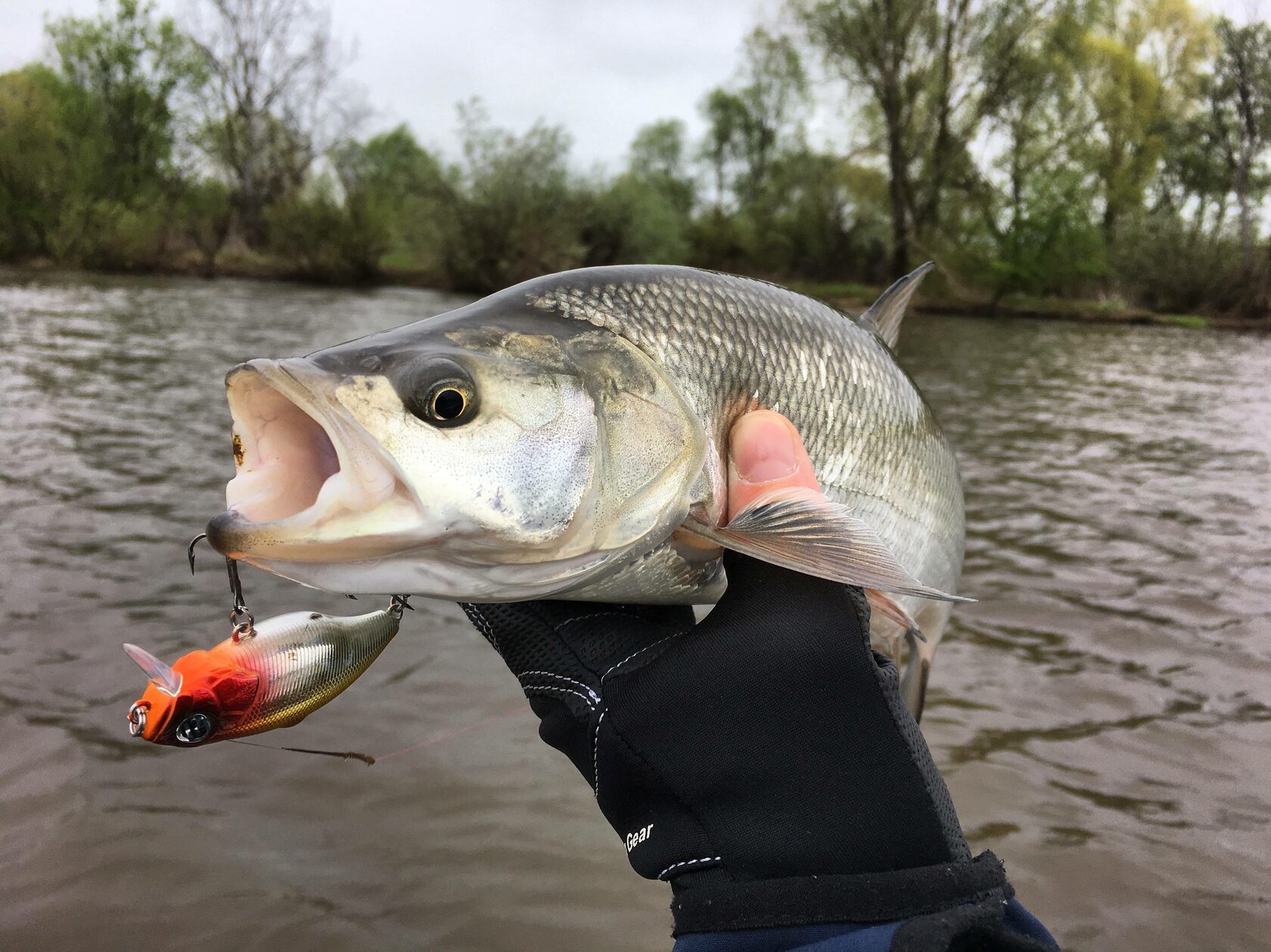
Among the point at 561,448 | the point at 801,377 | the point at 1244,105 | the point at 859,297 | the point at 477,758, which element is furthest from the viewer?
the point at 1244,105

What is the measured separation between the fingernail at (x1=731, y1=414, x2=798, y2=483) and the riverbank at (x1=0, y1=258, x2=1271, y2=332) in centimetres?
2707

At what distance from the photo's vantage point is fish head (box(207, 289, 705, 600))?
56.2 inches

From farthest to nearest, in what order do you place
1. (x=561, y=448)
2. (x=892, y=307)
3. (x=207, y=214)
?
(x=207, y=214)
(x=892, y=307)
(x=561, y=448)

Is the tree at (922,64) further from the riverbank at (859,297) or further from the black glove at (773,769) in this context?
the black glove at (773,769)

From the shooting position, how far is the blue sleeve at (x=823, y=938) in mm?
1380

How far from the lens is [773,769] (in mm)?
1642

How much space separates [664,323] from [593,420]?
0.38m

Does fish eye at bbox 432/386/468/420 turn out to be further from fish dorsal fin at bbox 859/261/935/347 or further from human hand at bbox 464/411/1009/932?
fish dorsal fin at bbox 859/261/935/347

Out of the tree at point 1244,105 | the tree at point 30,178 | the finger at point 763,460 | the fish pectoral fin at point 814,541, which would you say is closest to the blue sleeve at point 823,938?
the fish pectoral fin at point 814,541

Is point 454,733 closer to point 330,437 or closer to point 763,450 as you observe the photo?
point 763,450

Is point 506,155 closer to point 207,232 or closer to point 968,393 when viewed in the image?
point 207,232

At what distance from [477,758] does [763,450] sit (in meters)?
2.13

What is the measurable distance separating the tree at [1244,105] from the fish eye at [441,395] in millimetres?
37658

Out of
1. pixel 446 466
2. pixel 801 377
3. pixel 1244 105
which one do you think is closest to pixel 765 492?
pixel 801 377
